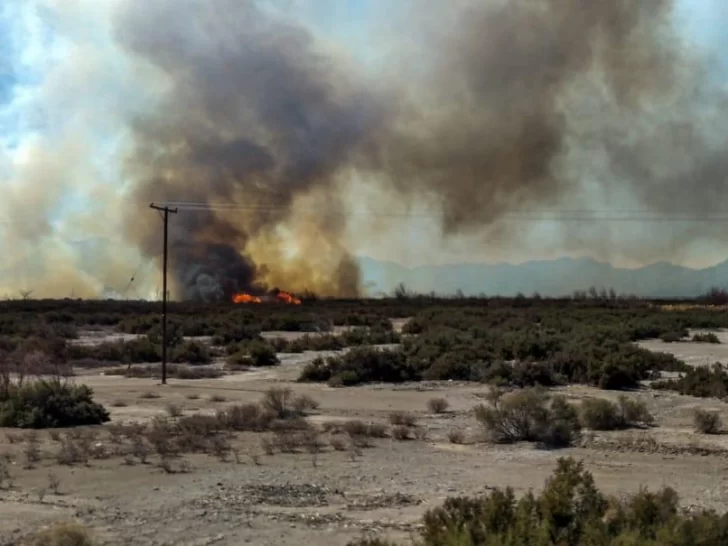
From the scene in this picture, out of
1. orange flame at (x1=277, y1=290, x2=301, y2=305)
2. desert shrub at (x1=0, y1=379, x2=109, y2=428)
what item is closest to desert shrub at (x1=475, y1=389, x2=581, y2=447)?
desert shrub at (x1=0, y1=379, x2=109, y2=428)

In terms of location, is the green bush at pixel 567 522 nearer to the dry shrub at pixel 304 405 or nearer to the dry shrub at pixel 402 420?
the dry shrub at pixel 402 420

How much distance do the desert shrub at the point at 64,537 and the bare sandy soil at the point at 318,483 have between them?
2.37 ft

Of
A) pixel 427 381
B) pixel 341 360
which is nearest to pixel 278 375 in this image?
pixel 341 360

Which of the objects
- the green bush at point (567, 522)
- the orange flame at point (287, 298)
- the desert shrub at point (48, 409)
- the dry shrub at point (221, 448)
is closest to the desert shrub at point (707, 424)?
the dry shrub at point (221, 448)

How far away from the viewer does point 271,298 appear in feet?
323

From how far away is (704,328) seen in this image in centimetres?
6644

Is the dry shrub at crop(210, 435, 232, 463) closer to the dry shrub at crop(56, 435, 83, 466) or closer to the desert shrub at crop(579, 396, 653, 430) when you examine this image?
the dry shrub at crop(56, 435, 83, 466)

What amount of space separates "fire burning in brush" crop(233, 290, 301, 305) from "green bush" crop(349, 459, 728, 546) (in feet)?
284

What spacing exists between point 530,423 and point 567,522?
994 cm

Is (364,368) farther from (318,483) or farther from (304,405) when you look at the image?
(318,483)

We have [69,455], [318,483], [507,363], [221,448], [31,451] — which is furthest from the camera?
[507,363]

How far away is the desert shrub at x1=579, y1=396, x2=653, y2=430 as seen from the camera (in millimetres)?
18828

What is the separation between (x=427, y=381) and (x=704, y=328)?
42.3m

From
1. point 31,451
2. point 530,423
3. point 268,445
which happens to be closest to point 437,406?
point 530,423
